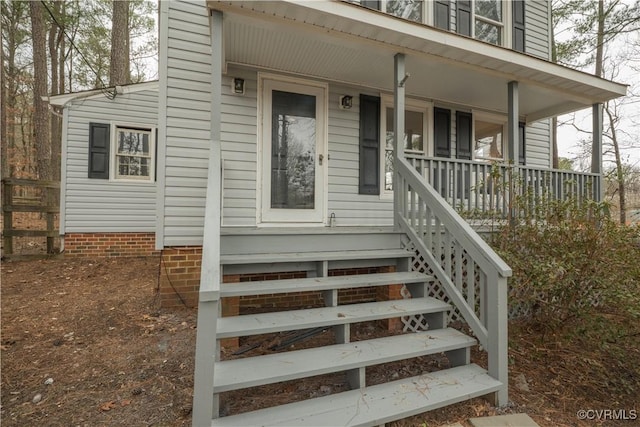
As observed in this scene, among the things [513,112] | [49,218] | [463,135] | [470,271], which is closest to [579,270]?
[470,271]

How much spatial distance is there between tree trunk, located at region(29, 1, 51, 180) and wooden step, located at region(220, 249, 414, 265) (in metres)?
8.09

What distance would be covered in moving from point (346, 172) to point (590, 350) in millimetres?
3289

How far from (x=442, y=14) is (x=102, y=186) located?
23.4ft

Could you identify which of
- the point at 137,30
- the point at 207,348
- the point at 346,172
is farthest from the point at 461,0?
the point at 137,30

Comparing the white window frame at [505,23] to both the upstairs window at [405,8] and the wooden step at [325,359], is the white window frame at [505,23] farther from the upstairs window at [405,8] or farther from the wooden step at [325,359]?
the wooden step at [325,359]

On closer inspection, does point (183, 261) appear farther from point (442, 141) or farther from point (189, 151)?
point (442, 141)

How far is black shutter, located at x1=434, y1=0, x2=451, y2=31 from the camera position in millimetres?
5000

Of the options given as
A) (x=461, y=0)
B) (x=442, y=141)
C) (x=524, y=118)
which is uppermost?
(x=461, y=0)

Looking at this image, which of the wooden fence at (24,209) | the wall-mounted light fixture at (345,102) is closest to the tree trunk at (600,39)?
the wall-mounted light fixture at (345,102)

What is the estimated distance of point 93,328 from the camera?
3094 mm

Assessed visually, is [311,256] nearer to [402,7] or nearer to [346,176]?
[346,176]

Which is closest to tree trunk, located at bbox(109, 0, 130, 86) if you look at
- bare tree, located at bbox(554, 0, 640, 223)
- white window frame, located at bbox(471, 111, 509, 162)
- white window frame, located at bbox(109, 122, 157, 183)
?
white window frame, located at bbox(109, 122, 157, 183)

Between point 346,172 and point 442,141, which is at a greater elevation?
point 442,141

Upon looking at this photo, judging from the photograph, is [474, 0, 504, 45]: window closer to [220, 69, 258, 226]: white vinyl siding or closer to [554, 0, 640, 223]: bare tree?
[220, 69, 258, 226]: white vinyl siding
